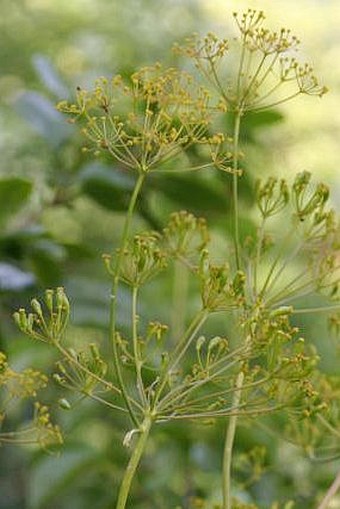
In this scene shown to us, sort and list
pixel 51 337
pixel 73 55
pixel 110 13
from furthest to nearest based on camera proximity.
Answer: pixel 110 13
pixel 73 55
pixel 51 337

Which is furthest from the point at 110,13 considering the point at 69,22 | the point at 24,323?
the point at 24,323

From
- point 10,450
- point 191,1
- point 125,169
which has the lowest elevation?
point 10,450

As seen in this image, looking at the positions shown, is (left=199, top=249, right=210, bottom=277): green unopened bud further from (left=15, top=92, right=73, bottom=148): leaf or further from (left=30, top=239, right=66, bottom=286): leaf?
(left=15, top=92, right=73, bottom=148): leaf

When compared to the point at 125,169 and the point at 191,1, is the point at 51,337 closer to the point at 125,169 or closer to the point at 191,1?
the point at 125,169

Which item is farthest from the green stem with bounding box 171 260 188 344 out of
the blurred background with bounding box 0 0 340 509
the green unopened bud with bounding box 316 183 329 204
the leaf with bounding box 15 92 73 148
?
the green unopened bud with bounding box 316 183 329 204

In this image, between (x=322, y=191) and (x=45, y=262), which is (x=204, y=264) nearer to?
(x=322, y=191)

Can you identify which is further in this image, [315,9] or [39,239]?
[315,9]
